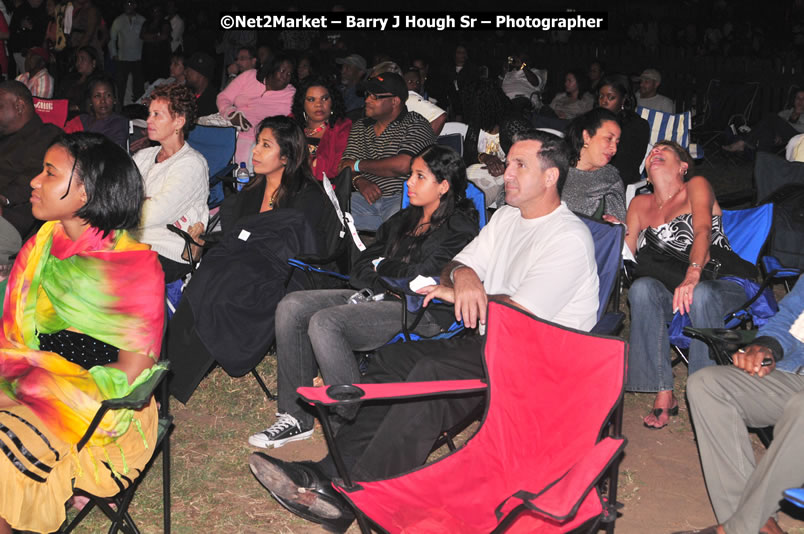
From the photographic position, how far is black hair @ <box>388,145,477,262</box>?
392 centimetres

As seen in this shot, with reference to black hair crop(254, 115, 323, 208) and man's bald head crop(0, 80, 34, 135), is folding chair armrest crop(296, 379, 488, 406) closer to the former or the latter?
black hair crop(254, 115, 323, 208)

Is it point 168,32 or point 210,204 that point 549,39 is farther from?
point 210,204

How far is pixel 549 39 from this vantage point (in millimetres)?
17516

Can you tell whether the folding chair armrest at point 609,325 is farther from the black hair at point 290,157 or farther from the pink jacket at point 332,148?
the pink jacket at point 332,148

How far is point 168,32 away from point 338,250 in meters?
9.91

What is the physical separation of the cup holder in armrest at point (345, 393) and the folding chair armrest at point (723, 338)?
1.24 metres

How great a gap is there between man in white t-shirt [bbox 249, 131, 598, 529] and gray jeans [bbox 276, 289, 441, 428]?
26cm

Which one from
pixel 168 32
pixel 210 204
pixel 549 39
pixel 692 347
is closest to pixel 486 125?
pixel 210 204

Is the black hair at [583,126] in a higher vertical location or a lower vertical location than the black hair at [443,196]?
higher

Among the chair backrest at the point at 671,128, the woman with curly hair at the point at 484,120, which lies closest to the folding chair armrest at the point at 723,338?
the woman with curly hair at the point at 484,120

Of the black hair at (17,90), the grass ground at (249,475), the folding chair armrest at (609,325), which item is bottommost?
the grass ground at (249,475)

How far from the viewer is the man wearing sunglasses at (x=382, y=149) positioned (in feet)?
17.6

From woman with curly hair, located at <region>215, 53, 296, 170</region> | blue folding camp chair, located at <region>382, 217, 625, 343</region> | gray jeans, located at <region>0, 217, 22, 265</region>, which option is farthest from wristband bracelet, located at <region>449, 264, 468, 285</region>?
woman with curly hair, located at <region>215, 53, 296, 170</region>

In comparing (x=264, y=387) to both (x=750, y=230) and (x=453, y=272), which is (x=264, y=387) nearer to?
(x=453, y=272)
